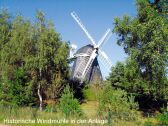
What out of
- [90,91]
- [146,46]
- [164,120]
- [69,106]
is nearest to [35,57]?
[146,46]

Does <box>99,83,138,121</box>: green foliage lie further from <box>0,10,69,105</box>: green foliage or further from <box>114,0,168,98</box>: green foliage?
<box>0,10,69,105</box>: green foliage

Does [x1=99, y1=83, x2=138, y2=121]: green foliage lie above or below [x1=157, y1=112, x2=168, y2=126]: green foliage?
above

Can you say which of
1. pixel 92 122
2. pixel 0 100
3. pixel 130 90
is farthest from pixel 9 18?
pixel 92 122

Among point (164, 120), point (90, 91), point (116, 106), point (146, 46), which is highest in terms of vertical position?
point (146, 46)

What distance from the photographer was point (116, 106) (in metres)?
29.5

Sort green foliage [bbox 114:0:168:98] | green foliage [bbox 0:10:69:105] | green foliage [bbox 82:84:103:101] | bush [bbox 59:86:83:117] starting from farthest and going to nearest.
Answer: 1. green foliage [bbox 82:84:103:101]
2. green foliage [bbox 0:10:69:105]
3. green foliage [bbox 114:0:168:98]
4. bush [bbox 59:86:83:117]

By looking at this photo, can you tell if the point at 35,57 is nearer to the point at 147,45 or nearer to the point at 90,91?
the point at 147,45

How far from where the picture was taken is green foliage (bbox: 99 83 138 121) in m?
28.6

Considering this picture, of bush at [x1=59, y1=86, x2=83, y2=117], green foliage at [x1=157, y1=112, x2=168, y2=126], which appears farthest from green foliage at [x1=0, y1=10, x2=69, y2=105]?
green foliage at [x1=157, y1=112, x2=168, y2=126]

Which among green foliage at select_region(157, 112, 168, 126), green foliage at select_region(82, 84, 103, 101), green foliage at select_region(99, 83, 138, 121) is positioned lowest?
green foliage at select_region(157, 112, 168, 126)

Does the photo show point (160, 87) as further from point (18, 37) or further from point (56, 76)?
point (18, 37)

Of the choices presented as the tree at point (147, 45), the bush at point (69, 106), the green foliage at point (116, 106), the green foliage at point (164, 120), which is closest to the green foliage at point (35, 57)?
the tree at point (147, 45)

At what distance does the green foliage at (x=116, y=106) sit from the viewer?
2861 cm

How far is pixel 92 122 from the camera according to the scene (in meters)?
26.4
